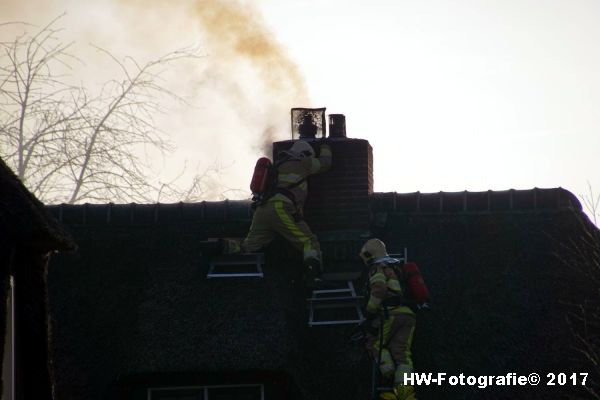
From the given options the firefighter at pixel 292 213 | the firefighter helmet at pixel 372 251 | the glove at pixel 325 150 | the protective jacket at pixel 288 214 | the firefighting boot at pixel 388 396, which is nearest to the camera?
the firefighting boot at pixel 388 396

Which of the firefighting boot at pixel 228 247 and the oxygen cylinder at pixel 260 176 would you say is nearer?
the firefighting boot at pixel 228 247

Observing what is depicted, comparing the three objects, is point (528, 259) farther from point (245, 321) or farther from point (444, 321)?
point (245, 321)

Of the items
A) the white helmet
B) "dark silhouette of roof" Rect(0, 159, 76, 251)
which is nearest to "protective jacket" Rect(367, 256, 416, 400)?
the white helmet

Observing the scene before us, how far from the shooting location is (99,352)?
15023mm

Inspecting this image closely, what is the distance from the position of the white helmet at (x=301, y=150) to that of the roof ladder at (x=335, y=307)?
2030mm

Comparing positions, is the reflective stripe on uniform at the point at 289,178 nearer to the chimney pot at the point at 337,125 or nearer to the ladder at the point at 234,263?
the ladder at the point at 234,263

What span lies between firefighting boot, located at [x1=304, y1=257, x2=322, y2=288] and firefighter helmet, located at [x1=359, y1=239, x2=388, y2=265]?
2.58 ft

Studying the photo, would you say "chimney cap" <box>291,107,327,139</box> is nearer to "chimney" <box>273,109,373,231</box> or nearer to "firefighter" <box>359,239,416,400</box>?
"chimney" <box>273,109,373,231</box>

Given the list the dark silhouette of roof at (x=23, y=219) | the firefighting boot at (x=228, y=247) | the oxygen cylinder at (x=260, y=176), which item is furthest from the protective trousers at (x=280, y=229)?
the dark silhouette of roof at (x=23, y=219)

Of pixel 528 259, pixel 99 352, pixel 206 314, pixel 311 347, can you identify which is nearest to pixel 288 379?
pixel 311 347

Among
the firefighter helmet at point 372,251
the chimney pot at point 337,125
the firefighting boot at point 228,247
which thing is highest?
the chimney pot at point 337,125

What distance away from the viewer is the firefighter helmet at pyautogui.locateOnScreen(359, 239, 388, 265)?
15.1 meters

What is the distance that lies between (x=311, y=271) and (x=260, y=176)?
5.25 feet

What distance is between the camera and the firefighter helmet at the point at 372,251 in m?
15.1
